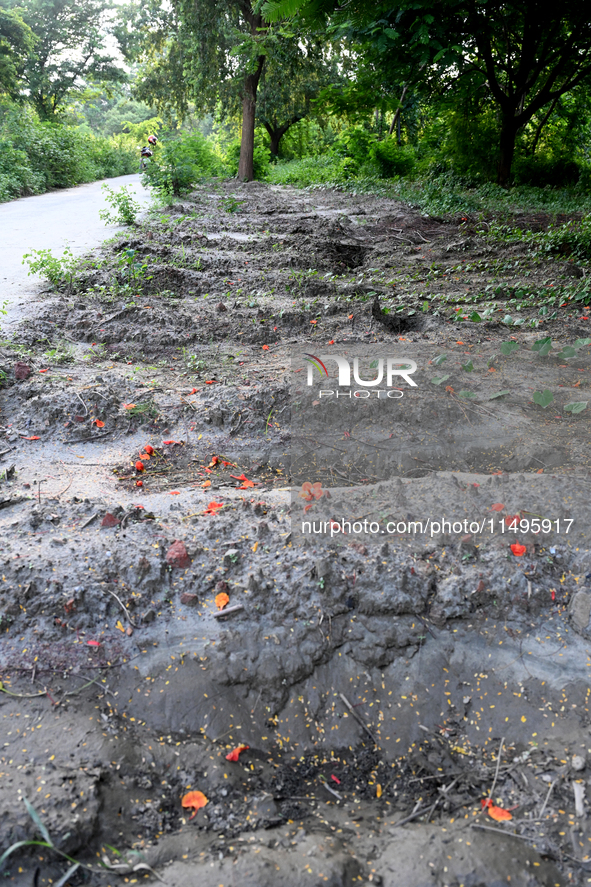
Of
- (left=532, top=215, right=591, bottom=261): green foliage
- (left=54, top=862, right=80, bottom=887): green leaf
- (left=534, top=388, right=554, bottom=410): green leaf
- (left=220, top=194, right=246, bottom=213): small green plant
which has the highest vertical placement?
(left=220, top=194, right=246, bottom=213): small green plant

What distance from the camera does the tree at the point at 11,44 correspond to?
61.8ft

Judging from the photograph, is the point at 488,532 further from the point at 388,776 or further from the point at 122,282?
the point at 122,282

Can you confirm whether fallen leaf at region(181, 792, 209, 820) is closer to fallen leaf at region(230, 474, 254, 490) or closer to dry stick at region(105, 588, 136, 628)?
dry stick at region(105, 588, 136, 628)

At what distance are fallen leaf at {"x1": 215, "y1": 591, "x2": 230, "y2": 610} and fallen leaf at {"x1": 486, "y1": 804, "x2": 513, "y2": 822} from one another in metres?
1.11

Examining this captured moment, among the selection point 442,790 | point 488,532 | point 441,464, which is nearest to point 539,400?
point 441,464

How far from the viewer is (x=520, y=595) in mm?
2148

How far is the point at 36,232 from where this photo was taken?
859cm

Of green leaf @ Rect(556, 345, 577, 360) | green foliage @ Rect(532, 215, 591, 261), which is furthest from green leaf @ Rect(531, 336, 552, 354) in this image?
green foliage @ Rect(532, 215, 591, 261)

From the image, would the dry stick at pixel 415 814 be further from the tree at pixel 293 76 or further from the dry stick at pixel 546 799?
the tree at pixel 293 76

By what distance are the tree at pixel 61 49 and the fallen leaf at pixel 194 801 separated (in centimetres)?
2854

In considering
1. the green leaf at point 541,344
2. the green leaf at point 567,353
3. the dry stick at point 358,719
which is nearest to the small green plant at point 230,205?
the green leaf at point 541,344

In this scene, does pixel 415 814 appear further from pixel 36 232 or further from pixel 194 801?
pixel 36 232

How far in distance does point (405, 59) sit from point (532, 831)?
4.54 meters

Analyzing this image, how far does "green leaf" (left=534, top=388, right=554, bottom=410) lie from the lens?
11.0ft
